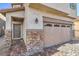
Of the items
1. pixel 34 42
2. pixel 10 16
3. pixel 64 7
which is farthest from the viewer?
pixel 64 7

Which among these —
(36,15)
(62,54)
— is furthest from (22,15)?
(62,54)

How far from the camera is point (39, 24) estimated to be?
2.81 meters

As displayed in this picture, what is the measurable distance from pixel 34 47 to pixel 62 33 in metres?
0.74

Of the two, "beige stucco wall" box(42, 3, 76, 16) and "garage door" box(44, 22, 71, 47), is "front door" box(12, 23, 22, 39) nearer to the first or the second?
"garage door" box(44, 22, 71, 47)

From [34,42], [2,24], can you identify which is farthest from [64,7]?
[2,24]

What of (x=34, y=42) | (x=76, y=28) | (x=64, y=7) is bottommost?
(x=34, y=42)

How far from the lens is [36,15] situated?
109 inches

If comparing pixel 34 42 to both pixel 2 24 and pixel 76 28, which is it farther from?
pixel 76 28

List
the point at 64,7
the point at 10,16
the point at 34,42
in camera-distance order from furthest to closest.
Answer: the point at 64,7 < the point at 34,42 < the point at 10,16

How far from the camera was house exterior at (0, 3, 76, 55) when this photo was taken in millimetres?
2639

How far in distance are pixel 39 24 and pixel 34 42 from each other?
40 cm

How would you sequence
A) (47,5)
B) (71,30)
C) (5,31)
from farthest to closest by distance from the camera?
(71,30), (47,5), (5,31)

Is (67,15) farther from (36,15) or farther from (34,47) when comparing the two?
(34,47)

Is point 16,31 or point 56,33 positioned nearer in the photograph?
point 16,31
